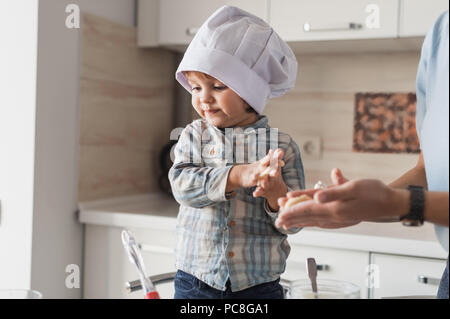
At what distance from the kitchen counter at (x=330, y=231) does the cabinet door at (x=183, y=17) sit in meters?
0.60

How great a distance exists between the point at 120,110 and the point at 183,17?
1.32 ft

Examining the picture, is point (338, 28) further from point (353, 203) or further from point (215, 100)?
point (353, 203)

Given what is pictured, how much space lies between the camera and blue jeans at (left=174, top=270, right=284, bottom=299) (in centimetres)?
95

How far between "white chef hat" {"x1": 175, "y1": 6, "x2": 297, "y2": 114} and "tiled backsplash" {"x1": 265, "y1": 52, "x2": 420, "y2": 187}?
115 cm

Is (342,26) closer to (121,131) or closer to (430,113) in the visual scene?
(121,131)

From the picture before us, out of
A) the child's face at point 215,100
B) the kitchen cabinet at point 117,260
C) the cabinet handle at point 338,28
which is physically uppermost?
the cabinet handle at point 338,28

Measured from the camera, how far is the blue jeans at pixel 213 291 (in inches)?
37.3

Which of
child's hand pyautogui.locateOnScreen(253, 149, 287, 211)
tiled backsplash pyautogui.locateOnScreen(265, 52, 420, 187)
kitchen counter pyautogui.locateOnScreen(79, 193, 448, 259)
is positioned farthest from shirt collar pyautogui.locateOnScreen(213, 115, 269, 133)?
tiled backsplash pyautogui.locateOnScreen(265, 52, 420, 187)

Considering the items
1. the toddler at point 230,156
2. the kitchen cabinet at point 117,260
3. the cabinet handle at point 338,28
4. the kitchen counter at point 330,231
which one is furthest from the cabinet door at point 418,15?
the kitchen cabinet at point 117,260

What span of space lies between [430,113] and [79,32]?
4.50 feet

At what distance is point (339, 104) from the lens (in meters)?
2.09

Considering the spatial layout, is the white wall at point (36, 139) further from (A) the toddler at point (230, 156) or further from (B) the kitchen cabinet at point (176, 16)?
(A) the toddler at point (230, 156)

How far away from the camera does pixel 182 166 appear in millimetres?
955
